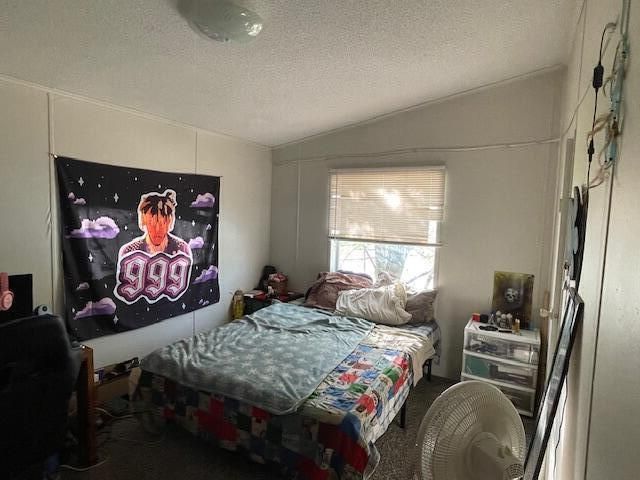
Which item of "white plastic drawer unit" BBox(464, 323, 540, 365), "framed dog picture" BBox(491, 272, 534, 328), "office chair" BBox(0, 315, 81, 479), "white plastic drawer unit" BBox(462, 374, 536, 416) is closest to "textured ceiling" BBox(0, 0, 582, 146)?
"office chair" BBox(0, 315, 81, 479)

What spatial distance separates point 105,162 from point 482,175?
312 centimetres

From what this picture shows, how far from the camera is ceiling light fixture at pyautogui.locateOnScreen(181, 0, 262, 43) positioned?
1635 mm

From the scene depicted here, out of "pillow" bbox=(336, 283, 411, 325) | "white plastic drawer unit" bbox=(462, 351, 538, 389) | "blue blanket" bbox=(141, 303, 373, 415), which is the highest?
"pillow" bbox=(336, 283, 411, 325)

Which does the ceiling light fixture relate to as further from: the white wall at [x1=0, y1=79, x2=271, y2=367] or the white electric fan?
the white electric fan

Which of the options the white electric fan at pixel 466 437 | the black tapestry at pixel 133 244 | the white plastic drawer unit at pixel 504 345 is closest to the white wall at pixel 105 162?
the black tapestry at pixel 133 244

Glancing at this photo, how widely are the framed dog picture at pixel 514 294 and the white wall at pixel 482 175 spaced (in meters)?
0.05

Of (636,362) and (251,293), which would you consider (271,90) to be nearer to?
(251,293)

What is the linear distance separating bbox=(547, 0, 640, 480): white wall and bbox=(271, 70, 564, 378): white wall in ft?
7.11

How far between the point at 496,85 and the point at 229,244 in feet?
9.74

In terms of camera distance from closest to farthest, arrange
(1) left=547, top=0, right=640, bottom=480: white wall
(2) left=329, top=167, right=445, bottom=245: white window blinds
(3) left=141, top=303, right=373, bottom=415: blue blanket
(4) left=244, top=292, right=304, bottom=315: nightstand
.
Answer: (1) left=547, top=0, right=640, bottom=480: white wall < (3) left=141, top=303, right=373, bottom=415: blue blanket < (2) left=329, top=167, right=445, bottom=245: white window blinds < (4) left=244, top=292, right=304, bottom=315: nightstand

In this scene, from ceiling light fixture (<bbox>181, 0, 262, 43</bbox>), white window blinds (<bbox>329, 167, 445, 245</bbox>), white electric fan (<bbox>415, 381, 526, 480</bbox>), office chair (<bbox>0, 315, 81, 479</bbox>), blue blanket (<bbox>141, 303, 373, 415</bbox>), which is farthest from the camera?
white window blinds (<bbox>329, 167, 445, 245</bbox>)

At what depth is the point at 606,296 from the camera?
771mm

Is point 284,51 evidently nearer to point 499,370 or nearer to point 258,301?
point 258,301

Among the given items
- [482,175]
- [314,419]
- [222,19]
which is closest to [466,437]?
[314,419]
